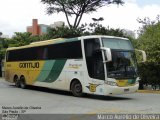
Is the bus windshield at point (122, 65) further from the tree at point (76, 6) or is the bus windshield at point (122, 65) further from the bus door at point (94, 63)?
the tree at point (76, 6)

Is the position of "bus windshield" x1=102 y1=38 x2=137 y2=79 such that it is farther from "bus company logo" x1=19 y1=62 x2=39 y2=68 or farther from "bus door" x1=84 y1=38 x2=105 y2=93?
"bus company logo" x1=19 y1=62 x2=39 y2=68

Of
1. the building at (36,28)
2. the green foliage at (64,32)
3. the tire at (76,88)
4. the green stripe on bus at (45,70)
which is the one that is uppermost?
the building at (36,28)

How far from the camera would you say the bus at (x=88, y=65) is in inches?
746

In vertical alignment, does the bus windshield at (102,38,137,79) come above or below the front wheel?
above

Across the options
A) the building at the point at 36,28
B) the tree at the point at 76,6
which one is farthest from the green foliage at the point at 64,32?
the building at the point at 36,28

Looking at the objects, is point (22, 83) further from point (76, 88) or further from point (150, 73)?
point (150, 73)

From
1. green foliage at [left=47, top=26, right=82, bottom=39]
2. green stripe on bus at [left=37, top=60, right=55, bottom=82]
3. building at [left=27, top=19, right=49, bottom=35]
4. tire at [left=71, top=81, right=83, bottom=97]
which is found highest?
building at [left=27, top=19, right=49, bottom=35]

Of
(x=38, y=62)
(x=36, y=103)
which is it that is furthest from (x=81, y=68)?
(x=38, y=62)

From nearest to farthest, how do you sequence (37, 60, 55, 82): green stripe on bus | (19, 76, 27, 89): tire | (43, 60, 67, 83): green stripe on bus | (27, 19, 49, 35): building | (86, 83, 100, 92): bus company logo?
(86, 83, 100, 92): bus company logo, (43, 60, 67, 83): green stripe on bus, (37, 60, 55, 82): green stripe on bus, (19, 76, 27, 89): tire, (27, 19, 49, 35): building

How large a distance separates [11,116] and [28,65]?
13.9 meters

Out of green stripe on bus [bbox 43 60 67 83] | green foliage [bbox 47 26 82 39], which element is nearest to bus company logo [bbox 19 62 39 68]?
green stripe on bus [bbox 43 60 67 83]

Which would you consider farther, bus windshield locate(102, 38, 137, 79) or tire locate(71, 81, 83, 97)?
tire locate(71, 81, 83, 97)

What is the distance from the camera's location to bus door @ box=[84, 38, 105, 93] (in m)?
19.2

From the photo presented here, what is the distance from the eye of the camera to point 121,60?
1930cm
